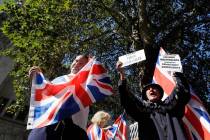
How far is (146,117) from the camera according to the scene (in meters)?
5.36

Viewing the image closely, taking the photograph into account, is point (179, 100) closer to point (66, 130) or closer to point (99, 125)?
point (66, 130)

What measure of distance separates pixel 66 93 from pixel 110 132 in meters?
4.12

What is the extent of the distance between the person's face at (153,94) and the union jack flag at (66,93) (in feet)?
1.53

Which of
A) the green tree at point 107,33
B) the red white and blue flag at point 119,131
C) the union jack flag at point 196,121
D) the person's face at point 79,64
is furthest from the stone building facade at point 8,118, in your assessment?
the person's face at point 79,64

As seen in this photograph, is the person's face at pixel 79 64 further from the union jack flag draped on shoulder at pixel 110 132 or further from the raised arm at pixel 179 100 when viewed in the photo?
the union jack flag draped on shoulder at pixel 110 132

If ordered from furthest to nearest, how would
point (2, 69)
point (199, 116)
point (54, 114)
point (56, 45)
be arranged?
point (2, 69), point (56, 45), point (199, 116), point (54, 114)

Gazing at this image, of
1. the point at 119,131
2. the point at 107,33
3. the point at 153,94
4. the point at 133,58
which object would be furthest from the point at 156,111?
the point at 107,33

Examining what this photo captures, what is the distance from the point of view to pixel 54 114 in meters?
5.29

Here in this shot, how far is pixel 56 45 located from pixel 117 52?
8.83ft

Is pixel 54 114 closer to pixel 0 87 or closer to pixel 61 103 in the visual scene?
pixel 61 103

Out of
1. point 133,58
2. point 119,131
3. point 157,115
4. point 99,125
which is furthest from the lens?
point 119,131

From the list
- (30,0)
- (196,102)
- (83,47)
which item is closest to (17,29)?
(30,0)

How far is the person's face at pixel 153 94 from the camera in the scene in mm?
5496

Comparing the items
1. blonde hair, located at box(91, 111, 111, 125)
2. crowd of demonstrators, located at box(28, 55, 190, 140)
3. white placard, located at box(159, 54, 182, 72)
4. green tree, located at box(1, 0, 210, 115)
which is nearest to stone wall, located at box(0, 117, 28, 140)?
green tree, located at box(1, 0, 210, 115)
